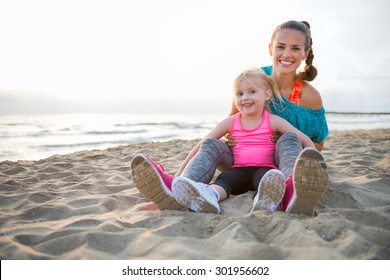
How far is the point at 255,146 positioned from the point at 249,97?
0.38 meters

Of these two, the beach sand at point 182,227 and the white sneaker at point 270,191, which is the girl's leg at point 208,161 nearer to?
the beach sand at point 182,227

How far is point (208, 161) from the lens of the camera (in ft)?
7.65

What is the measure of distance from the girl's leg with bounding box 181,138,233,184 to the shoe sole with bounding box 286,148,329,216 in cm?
67

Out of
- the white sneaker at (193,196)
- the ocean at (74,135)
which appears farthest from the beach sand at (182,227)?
the ocean at (74,135)

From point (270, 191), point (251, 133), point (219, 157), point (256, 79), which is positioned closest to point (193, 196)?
point (270, 191)

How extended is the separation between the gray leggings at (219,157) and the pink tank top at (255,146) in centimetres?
7

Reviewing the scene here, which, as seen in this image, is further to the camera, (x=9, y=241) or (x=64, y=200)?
(x=64, y=200)

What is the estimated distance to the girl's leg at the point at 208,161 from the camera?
7.29ft

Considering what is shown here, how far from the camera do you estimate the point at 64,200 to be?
2.45 metres

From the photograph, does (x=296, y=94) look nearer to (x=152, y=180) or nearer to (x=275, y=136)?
(x=275, y=136)

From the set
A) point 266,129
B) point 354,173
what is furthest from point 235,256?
point 354,173

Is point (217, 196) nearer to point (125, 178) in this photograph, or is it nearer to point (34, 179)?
point (125, 178)

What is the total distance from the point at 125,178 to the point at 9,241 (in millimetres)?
1587

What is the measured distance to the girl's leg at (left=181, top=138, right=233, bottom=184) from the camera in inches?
87.5
